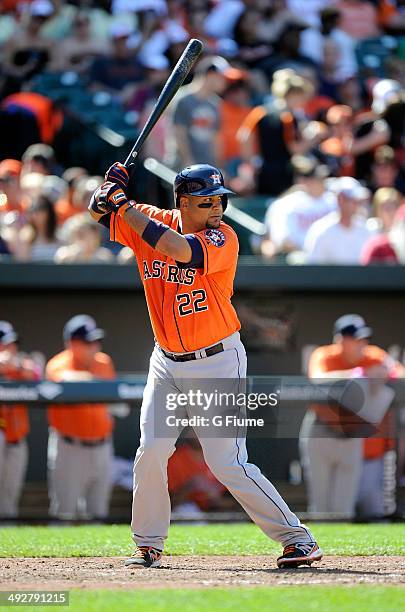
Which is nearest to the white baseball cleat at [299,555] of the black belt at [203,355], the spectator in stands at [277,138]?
the black belt at [203,355]

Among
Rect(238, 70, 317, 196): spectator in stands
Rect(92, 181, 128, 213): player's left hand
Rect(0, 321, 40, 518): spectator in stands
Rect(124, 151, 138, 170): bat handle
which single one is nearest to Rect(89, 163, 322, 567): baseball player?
Rect(92, 181, 128, 213): player's left hand

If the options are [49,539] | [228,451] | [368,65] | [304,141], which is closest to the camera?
[228,451]

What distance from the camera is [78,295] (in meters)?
9.94

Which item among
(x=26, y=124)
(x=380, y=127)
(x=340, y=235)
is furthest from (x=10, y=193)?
(x=380, y=127)

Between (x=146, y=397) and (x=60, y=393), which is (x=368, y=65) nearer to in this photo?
(x=60, y=393)

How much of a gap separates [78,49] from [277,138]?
2.85 metres

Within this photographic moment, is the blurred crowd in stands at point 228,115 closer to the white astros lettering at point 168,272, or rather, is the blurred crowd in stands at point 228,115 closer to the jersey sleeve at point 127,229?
the jersey sleeve at point 127,229

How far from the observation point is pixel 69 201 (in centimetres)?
1042

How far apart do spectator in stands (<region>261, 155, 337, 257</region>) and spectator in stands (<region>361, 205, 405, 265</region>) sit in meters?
0.54

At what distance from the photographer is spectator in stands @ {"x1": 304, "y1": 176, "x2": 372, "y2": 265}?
9859mm

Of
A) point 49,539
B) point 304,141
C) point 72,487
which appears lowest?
point 72,487

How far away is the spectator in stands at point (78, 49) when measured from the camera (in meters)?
12.6

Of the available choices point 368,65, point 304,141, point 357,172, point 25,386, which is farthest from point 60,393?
point 368,65

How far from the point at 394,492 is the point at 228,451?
10.5ft
